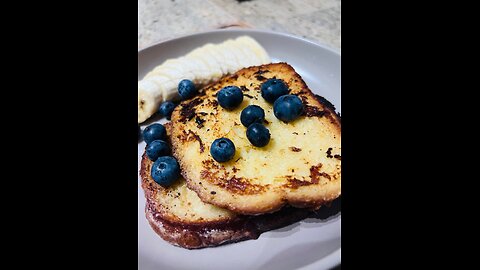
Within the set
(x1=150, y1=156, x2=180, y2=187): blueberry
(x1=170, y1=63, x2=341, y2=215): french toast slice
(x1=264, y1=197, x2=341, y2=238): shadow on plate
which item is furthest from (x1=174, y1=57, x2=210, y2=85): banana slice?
(x1=264, y1=197, x2=341, y2=238): shadow on plate

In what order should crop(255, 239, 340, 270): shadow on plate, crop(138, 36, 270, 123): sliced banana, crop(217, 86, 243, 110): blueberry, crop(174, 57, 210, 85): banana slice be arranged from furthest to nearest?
crop(174, 57, 210, 85): banana slice → crop(138, 36, 270, 123): sliced banana → crop(217, 86, 243, 110): blueberry → crop(255, 239, 340, 270): shadow on plate

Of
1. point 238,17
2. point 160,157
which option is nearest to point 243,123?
point 160,157

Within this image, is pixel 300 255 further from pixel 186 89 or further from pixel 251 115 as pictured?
pixel 186 89

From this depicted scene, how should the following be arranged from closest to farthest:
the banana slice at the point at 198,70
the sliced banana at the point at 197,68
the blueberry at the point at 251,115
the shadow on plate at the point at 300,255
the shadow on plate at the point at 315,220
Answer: the shadow on plate at the point at 300,255 → the shadow on plate at the point at 315,220 → the blueberry at the point at 251,115 → the sliced banana at the point at 197,68 → the banana slice at the point at 198,70

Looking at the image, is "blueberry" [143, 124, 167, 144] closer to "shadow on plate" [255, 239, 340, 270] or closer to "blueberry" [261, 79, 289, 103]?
"blueberry" [261, 79, 289, 103]

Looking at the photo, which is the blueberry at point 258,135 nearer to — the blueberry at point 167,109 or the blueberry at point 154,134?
the blueberry at point 154,134

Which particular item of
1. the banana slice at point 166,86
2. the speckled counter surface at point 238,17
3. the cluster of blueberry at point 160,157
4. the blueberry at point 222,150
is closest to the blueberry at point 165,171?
the cluster of blueberry at point 160,157
